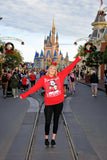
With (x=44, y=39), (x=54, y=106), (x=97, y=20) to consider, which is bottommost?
(x=54, y=106)

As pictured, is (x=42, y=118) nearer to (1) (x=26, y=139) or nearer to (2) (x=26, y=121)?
(2) (x=26, y=121)

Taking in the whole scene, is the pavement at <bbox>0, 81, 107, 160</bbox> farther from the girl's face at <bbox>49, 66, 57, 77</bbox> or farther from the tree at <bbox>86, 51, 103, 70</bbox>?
the tree at <bbox>86, 51, 103, 70</bbox>

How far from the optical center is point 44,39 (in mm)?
195250

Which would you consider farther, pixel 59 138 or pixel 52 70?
pixel 59 138

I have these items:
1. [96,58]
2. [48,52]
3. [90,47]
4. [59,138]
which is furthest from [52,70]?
[48,52]

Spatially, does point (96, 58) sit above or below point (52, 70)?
above

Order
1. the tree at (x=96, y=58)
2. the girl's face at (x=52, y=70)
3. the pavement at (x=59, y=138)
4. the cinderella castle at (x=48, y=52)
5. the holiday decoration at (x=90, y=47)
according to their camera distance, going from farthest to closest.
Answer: the cinderella castle at (x=48, y=52) < the tree at (x=96, y=58) < the holiday decoration at (x=90, y=47) < the girl's face at (x=52, y=70) < the pavement at (x=59, y=138)

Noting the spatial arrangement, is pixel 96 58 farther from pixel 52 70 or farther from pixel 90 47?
pixel 52 70

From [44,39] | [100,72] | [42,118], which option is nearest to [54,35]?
[44,39]

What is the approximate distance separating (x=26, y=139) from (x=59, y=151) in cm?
110

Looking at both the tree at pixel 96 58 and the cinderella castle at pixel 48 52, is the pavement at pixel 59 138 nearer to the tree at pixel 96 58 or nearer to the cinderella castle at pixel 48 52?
the tree at pixel 96 58

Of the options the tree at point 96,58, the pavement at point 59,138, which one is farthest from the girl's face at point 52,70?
the tree at point 96,58

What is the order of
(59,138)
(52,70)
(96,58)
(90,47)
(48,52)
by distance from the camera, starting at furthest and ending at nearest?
1. (48,52)
2. (96,58)
3. (90,47)
4. (59,138)
5. (52,70)

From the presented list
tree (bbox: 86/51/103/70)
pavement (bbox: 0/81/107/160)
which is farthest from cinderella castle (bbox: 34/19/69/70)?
pavement (bbox: 0/81/107/160)
